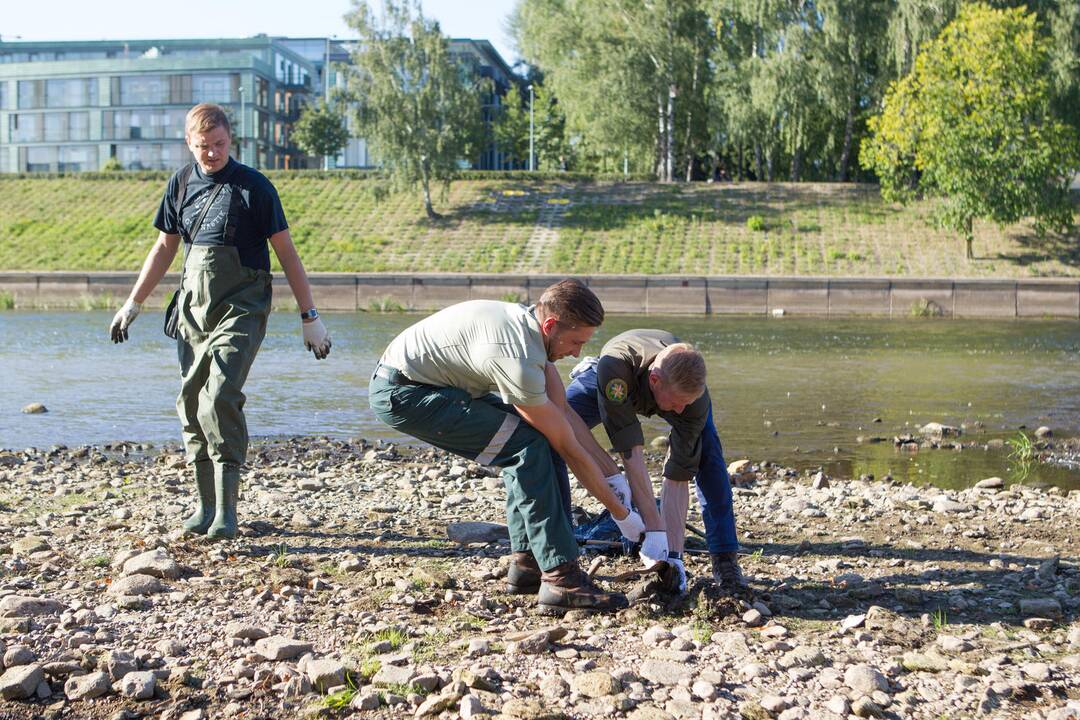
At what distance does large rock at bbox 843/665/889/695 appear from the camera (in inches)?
150

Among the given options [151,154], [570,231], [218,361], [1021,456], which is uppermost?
[151,154]

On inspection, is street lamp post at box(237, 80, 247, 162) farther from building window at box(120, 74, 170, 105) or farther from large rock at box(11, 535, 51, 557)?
large rock at box(11, 535, 51, 557)

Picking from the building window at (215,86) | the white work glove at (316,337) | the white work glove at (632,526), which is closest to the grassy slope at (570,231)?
the building window at (215,86)

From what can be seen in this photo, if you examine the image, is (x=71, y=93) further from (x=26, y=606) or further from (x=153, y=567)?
(x=26, y=606)

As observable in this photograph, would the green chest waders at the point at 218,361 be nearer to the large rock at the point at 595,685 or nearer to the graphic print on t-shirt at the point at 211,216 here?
the graphic print on t-shirt at the point at 211,216

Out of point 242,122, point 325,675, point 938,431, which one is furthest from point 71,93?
point 325,675

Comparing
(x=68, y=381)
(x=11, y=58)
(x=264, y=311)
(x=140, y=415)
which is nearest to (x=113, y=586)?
(x=264, y=311)

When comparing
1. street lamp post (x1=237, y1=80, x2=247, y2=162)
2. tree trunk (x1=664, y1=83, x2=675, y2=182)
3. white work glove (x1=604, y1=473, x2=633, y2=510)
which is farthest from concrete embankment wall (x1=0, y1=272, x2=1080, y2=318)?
street lamp post (x1=237, y1=80, x2=247, y2=162)

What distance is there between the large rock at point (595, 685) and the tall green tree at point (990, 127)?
118ft

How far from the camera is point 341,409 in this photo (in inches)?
503

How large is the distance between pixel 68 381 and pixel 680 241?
28252mm

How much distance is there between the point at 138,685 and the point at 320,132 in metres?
63.7

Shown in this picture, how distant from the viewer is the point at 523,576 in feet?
16.3

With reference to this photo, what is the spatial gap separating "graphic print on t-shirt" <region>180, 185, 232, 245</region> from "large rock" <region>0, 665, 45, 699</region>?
2.46m
